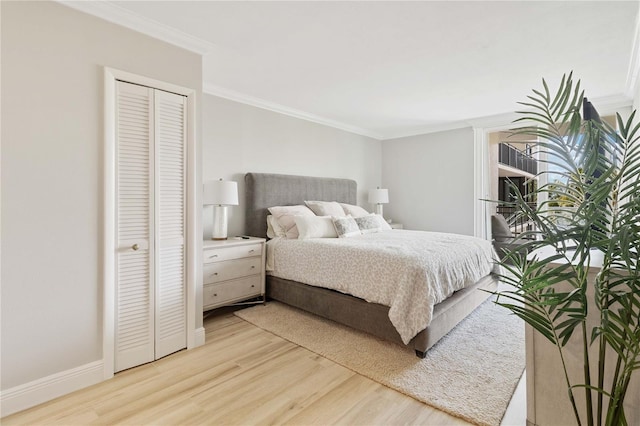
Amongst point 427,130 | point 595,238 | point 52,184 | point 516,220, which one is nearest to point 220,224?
point 52,184

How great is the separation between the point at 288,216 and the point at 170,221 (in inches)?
61.3

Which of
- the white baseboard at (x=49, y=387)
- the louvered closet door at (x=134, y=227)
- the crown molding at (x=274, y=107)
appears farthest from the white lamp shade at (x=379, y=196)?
the white baseboard at (x=49, y=387)

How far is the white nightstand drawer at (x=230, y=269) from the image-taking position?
2.97 metres

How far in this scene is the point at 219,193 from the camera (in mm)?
3312

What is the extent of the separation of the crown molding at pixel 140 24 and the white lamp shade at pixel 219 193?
1250 millimetres

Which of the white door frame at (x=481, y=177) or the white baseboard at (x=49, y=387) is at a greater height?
the white door frame at (x=481, y=177)

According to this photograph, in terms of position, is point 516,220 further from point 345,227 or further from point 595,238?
point 345,227

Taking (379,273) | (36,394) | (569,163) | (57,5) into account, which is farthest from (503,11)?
(36,394)

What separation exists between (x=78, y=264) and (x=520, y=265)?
2482 mm

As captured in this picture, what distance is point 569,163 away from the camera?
48.4 inches

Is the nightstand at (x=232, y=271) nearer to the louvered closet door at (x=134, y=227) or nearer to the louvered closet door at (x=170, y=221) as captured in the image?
the louvered closet door at (x=170, y=221)

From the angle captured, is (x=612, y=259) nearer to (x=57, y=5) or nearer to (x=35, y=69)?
(x=35, y=69)

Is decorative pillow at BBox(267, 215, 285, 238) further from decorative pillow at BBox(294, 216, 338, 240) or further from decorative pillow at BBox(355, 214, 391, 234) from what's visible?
decorative pillow at BBox(355, 214, 391, 234)

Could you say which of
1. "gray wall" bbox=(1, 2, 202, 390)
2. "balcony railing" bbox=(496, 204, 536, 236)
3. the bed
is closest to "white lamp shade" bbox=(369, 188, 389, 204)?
the bed
